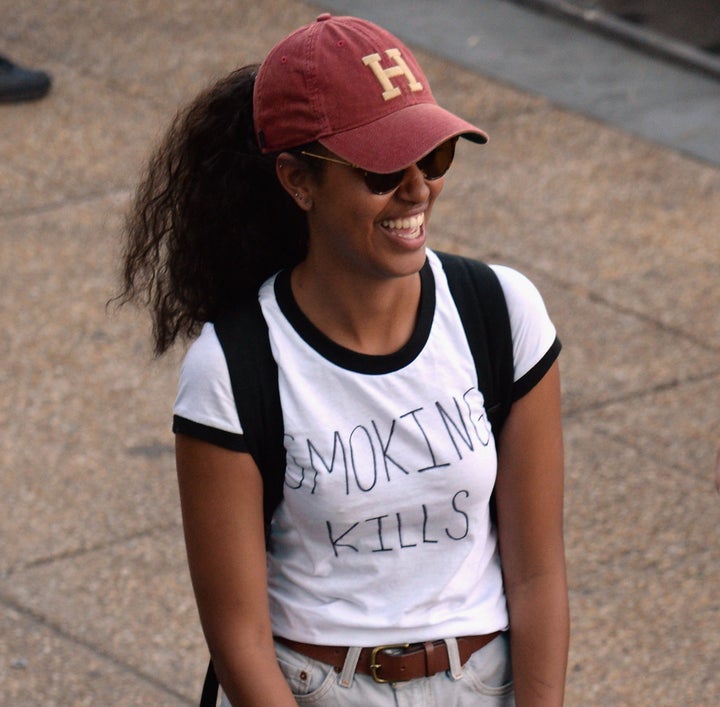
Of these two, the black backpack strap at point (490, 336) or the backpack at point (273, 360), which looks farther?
Result: the black backpack strap at point (490, 336)

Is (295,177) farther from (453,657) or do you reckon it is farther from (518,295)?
(453,657)

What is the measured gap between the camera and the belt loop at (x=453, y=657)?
8.29 ft

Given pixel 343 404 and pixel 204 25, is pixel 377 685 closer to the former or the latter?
pixel 343 404

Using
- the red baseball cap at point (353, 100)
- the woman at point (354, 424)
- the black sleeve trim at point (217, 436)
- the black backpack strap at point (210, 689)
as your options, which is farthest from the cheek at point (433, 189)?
the black backpack strap at point (210, 689)

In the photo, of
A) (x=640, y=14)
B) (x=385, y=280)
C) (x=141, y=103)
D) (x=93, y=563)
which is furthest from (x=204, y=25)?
(x=385, y=280)

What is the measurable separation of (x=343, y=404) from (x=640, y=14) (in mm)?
8077

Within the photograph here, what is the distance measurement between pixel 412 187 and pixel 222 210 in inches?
14.9

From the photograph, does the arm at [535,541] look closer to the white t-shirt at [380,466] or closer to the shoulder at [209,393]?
the white t-shirt at [380,466]

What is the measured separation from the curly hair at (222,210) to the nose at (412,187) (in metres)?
0.25

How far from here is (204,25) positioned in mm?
9055

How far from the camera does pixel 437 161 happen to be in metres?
2.48

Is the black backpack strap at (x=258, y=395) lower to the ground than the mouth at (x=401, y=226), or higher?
lower

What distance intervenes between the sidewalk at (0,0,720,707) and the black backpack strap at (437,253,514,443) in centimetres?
177

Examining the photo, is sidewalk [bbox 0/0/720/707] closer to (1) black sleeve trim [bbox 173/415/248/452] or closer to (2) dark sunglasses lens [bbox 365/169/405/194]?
(1) black sleeve trim [bbox 173/415/248/452]
